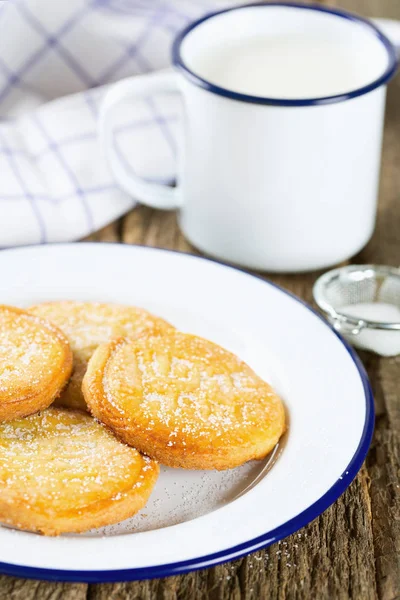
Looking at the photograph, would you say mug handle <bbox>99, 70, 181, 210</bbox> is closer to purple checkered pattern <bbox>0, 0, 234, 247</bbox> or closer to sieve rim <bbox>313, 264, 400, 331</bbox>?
purple checkered pattern <bbox>0, 0, 234, 247</bbox>

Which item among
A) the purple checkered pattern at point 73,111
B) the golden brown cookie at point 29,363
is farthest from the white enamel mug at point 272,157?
the golden brown cookie at point 29,363

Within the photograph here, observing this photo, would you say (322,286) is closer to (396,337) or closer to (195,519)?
(396,337)

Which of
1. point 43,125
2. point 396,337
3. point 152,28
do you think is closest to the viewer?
point 396,337

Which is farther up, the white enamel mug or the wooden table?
the white enamel mug

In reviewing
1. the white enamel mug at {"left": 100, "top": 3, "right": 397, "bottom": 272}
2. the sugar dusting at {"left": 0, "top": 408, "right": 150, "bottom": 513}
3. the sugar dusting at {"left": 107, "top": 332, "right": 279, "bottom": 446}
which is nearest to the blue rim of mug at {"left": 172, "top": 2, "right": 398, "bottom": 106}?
the white enamel mug at {"left": 100, "top": 3, "right": 397, "bottom": 272}

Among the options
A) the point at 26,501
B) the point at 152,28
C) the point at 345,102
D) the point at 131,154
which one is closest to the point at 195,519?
the point at 26,501

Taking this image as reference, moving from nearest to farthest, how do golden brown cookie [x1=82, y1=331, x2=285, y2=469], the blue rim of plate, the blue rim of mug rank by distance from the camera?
the blue rim of plate, golden brown cookie [x1=82, y1=331, x2=285, y2=469], the blue rim of mug
